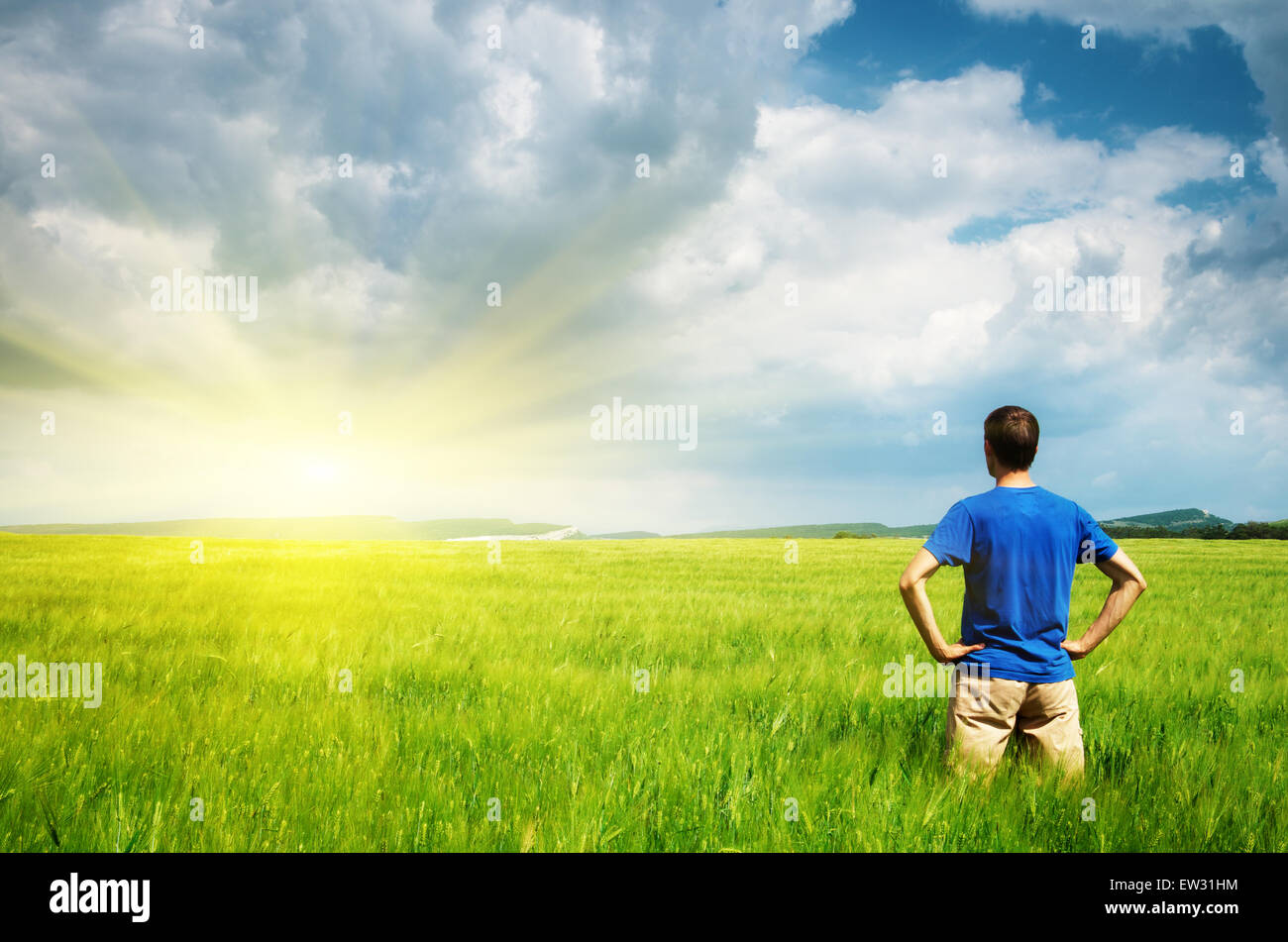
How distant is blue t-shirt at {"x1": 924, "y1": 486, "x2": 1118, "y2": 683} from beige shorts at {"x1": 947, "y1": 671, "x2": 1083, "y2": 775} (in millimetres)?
76

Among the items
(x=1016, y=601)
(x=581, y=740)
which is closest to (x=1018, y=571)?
(x=1016, y=601)

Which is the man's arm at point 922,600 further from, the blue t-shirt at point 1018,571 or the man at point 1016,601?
the blue t-shirt at point 1018,571

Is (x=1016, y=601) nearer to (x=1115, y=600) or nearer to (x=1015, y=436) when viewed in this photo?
(x=1115, y=600)

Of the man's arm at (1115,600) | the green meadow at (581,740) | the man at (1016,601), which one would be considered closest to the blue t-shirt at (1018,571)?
the man at (1016,601)

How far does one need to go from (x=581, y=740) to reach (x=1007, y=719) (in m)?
2.60

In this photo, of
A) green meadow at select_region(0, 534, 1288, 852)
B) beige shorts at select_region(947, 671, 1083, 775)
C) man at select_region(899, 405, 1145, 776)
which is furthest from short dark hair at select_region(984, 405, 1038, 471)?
green meadow at select_region(0, 534, 1288, 852)

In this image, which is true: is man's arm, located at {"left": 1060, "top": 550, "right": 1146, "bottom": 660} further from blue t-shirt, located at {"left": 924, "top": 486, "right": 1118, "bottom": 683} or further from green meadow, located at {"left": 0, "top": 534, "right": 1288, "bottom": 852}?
green meadow, located at {"left": 0, "top": 534, "right": 1288, "bottom": 852}

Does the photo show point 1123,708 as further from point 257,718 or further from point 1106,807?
point 257,718

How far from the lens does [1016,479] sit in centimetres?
374

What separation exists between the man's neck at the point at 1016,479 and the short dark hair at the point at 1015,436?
0.03m

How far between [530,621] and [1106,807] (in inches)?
288

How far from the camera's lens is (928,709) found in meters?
5.17
